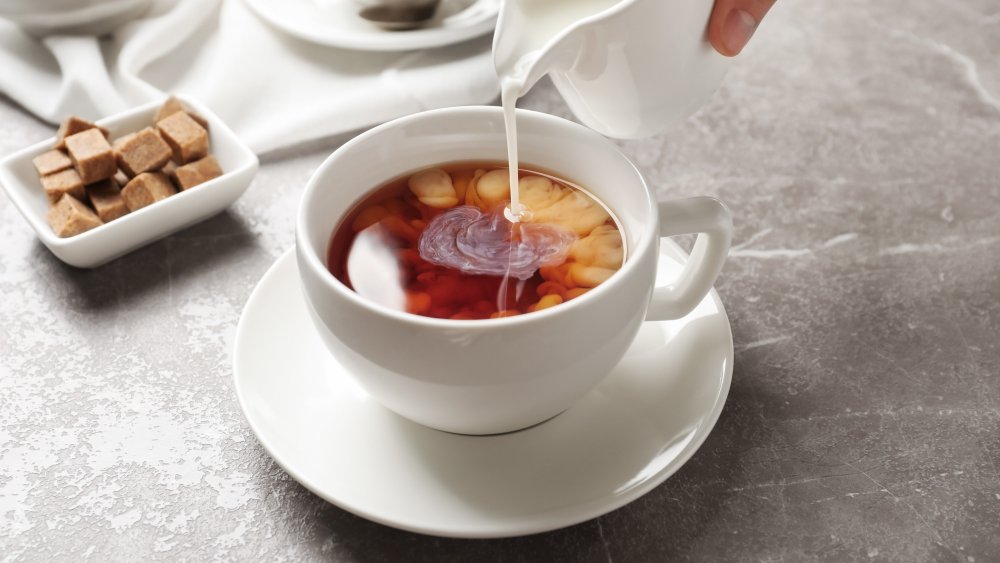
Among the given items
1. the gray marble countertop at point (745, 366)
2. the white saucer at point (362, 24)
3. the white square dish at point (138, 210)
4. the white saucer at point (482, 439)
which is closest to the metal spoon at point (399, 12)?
the white saucer at point (362, 24)

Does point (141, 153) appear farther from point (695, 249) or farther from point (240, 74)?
point (695, 249)

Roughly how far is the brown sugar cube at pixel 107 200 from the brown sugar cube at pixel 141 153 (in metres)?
0.03

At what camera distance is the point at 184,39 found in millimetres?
1628

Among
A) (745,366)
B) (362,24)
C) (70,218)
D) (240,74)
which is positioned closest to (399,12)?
(362,24)

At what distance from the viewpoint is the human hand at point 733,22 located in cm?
92

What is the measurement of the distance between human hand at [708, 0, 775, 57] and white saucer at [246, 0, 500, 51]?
0.71 m

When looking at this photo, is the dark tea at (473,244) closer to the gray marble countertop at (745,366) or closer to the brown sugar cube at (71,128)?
the gray marble countertop at (745,366)

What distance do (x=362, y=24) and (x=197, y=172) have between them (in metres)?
0.51

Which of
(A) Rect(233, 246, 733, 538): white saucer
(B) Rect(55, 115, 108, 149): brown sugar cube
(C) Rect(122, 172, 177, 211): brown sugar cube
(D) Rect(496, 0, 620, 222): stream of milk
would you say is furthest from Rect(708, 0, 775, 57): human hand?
(B) Rect(55, 115, 108, 149): brown sugar cube

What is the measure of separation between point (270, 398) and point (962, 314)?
2.74ft

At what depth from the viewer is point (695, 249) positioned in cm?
97

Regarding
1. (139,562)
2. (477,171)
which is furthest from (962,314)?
(139,562)

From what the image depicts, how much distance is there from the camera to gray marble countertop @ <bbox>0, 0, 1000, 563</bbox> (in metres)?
0.90

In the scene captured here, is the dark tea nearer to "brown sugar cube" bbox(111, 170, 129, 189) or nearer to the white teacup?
the white teacup
